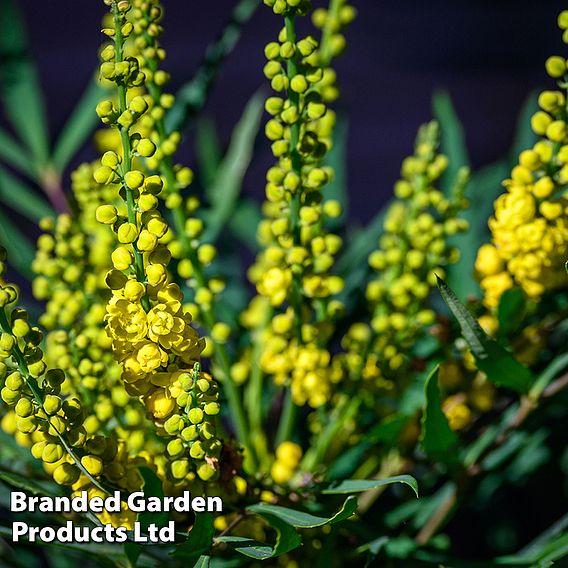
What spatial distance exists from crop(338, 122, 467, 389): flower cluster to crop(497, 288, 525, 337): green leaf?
2.2 inches

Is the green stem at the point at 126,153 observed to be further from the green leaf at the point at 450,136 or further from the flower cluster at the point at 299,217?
the green leaf at the point at 450,136

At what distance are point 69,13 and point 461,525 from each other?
1312 millimetres

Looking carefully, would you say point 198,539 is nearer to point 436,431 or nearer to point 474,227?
point 436,431

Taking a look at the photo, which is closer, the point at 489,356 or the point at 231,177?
the point at 489,356

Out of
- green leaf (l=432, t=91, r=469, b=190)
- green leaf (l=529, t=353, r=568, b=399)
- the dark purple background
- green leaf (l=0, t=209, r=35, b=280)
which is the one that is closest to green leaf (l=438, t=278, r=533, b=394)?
green leaf (l=529, t=353, r=568, b=399)

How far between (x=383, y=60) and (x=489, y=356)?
139 centimetres

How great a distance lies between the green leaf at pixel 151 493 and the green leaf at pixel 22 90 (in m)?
0.42

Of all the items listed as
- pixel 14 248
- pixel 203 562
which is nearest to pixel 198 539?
pixel 203 562

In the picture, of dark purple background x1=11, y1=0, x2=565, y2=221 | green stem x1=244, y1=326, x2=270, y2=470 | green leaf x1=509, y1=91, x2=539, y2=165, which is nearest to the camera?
green stem x1=244, y1=326, x2=270, y2=470

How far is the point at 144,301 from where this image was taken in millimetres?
343

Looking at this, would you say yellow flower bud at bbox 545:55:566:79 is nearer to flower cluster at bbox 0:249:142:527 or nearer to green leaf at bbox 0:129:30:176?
flower cluster at bbox 0:249:142:527

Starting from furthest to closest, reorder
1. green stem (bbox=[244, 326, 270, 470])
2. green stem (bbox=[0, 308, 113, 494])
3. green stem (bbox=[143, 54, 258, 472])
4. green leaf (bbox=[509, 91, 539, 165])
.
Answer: green leaf (bbox=[509, 91, 539, 165])
green stem (bbox=[244, 326, 270, 470])
green stem (bbox=[143, 54, 258, 472])
green stem (bbox=[0, 308, 113, 494])

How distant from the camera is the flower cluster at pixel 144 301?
1.08ft

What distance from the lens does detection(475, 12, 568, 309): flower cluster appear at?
416 mm
